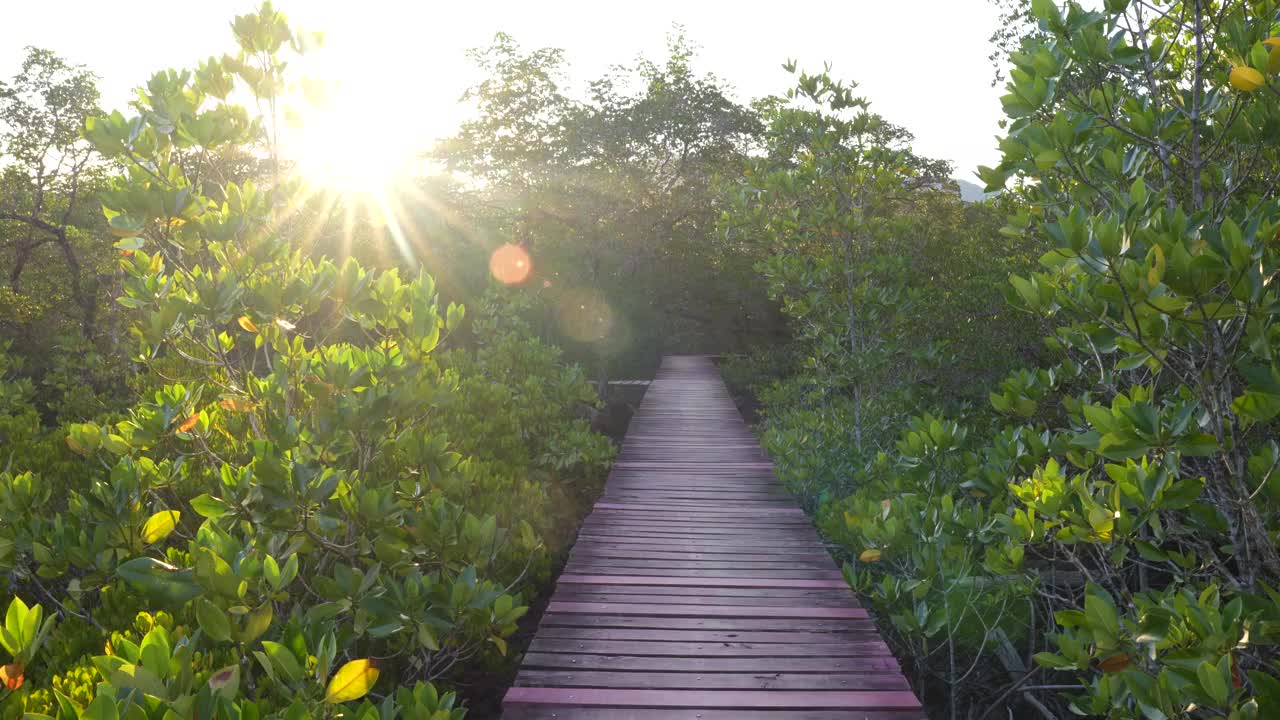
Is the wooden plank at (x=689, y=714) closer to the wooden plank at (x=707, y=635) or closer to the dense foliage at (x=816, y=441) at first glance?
the dense foliage at (x=816, y=441)

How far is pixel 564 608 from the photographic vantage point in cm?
405

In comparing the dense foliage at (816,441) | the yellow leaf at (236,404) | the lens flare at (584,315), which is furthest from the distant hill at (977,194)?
the lens flare at (584,315)

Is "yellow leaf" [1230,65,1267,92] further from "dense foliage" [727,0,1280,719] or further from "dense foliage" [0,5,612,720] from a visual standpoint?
"dense foliage" [0,5,612,720]

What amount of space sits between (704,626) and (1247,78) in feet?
10.4

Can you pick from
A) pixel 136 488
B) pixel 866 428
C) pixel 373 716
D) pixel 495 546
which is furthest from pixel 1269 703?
pixel 866 428

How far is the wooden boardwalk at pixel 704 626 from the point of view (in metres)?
3.14

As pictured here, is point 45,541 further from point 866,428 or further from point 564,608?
point 866,428

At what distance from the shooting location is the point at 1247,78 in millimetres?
1866

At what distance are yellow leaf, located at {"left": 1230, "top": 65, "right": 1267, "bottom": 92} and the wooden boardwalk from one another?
2.53 meters

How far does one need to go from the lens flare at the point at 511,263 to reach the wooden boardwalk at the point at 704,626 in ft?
27.8

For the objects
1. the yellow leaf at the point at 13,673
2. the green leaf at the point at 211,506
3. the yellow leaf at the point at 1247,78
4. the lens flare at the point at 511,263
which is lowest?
the yellow leaf at the point at 13,673

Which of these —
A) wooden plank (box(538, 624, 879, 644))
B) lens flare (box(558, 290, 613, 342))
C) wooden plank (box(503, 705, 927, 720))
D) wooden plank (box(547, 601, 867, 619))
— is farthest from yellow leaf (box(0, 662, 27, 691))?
lens flare (box(558, 290, 613, 342))

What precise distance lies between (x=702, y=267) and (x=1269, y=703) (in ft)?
58.1

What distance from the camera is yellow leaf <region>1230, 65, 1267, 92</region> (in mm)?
1853
